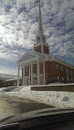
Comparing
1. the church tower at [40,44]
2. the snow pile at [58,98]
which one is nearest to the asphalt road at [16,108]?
the snow pile at [58,98]

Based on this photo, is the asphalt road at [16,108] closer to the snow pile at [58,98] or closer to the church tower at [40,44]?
the snow pile at [58,98]

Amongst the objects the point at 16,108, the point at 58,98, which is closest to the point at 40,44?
the point at 58,98

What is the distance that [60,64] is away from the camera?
22.8 meters

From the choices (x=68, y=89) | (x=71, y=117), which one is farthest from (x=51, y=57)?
(x=71, y=117)

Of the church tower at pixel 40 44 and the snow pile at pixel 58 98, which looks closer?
the snow pile at pixel 58 98

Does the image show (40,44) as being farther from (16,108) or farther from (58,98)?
(16,108)

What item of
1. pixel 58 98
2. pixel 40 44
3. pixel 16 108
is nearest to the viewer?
pixel 16 108

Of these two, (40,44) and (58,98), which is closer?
(58,98)

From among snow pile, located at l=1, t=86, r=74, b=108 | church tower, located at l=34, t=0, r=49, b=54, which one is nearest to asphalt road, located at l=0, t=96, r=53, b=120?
snow pile, located at l=1, t=86, r=74, b=108

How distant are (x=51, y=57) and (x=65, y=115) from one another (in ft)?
65.5

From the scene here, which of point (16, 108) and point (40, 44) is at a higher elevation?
point (40, 44)

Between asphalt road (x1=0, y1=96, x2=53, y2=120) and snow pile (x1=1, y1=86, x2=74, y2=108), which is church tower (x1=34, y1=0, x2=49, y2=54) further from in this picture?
asphalt road (x1=0, y1=96, x2=53, y2=120)

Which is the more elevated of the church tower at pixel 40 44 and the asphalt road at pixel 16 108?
the church tower at pixel 40 44

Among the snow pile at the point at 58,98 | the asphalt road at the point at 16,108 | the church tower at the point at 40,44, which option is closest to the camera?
the asphalt road at the point at 16,108
